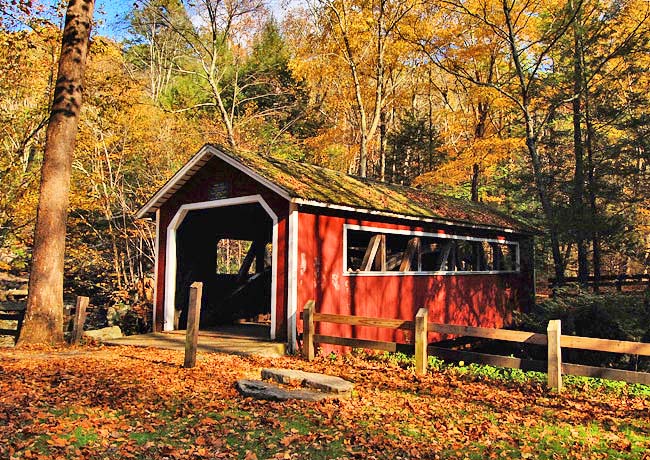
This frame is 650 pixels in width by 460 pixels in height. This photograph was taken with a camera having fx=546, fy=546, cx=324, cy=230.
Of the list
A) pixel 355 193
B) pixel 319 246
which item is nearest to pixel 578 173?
pixel 355 193

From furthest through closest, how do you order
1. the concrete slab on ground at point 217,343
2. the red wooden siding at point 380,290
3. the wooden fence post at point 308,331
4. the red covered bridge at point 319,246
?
the red wooden siding at point 380,290 < the red covered bridge at point 319,246 < the concrete slab on ground at point 217,343 < the wooden fence post at point 308,331

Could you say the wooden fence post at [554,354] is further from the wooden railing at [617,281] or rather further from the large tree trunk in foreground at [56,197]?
the wooden railing at [617,281]

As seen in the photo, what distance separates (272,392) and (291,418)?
872 millimetres

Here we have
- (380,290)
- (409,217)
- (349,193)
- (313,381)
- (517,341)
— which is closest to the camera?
(313,381)

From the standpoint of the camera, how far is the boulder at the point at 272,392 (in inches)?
279

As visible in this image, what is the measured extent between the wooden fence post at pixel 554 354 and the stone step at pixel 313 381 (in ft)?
9.40

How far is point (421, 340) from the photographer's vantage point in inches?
348

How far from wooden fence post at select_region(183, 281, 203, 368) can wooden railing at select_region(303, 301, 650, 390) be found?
7.15 feet

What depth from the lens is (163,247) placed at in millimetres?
14125

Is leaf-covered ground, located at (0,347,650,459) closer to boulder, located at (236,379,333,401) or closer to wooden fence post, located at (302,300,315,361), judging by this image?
boulder, located at (236,379,333,401)

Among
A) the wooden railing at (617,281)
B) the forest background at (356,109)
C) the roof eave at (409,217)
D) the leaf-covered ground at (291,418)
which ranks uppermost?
the forest background at (356,109)

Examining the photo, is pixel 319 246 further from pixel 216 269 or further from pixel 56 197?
pixel 56 197

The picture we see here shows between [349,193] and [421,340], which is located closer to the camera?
[421,340]

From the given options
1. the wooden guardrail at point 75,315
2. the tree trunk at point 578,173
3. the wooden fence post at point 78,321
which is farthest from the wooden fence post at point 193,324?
the tree trunk at point 578,173
